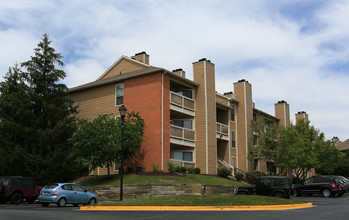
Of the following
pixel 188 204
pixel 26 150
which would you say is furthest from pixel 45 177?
pixel 188 204

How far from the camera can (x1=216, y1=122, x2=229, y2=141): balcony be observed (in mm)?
36656

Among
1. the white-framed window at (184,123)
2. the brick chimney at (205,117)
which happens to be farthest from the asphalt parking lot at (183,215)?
the white-framed window at (184,123)

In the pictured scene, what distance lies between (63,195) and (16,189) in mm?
4896

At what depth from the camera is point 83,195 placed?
69.2ft

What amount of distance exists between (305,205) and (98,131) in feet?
50.2

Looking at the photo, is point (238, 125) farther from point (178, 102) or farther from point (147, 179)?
point (147, 179)

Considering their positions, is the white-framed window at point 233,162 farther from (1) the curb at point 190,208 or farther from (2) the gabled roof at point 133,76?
(1) the curb at point 190,208

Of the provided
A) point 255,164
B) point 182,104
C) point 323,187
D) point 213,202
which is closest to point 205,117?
point 182,104

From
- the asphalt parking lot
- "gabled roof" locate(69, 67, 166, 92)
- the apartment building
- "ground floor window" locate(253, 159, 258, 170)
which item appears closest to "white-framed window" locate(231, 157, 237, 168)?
the apartment building

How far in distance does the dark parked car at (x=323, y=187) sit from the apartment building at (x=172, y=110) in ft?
25.8

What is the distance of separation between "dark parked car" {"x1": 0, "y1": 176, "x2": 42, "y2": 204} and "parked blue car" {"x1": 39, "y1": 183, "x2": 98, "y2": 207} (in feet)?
12.2

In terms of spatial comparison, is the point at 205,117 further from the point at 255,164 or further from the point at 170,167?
the point at 255,164

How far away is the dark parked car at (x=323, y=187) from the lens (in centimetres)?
2756

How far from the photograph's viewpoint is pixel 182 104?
31625 mm
